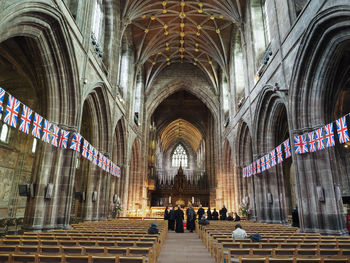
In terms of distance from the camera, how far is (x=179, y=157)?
47938 mm

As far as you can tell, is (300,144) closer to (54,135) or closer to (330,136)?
(330,136)

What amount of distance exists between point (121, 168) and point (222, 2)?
560 inches

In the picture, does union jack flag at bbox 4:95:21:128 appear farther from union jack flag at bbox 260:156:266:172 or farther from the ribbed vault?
the ribbed vault

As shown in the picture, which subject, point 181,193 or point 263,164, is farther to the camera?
point 181,193

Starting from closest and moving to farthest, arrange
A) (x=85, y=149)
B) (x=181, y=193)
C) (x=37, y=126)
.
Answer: (x=37, y=126) → (x=85, y=149) → (x=181, y=193)

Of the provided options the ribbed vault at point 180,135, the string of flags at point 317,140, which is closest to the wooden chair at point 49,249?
the string of flags at point 317,140

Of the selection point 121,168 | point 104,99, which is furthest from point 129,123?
point 104,99

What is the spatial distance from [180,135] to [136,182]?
24869mm

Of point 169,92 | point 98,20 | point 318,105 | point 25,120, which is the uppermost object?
point 169,92

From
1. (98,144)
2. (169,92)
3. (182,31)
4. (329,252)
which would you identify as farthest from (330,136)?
(169,92)

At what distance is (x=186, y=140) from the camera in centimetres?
4753

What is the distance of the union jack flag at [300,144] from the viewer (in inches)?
356

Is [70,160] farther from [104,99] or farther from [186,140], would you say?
[186,140]

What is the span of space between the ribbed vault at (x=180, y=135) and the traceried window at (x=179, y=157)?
1.93 meters
